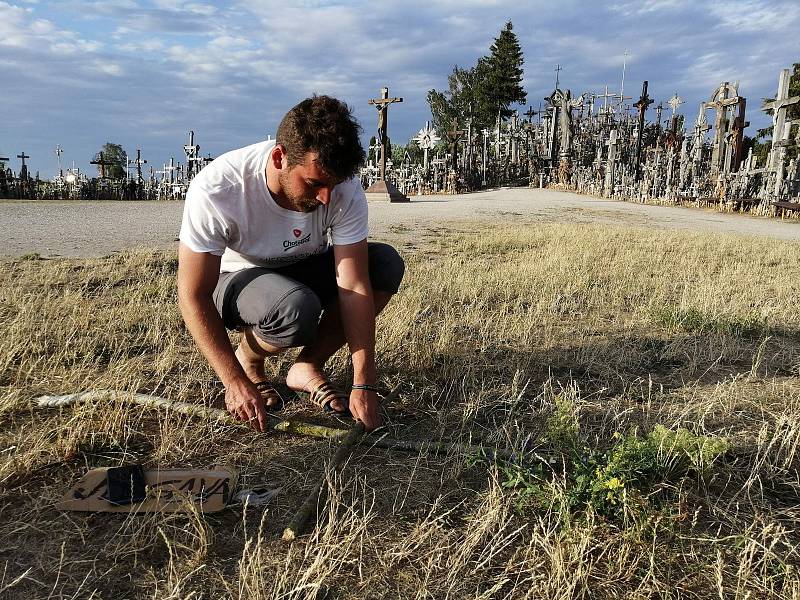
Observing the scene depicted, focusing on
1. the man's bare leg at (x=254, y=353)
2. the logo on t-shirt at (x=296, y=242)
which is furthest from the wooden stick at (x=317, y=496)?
the logo on t-shirt at (x=296, y=242)

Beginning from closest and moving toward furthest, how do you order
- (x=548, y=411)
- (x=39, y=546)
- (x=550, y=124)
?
(x=39, y=546), (x=548, y=411), (x=550, y=124)

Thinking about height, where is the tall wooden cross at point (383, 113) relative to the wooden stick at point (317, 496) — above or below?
above

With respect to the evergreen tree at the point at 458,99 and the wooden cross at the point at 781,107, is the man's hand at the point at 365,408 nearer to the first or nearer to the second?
the wooden cross at the point at 781,107

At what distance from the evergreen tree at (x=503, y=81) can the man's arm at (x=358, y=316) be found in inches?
2250

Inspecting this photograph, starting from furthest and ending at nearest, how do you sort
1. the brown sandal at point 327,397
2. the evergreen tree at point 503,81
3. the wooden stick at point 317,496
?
the evergreen tree at point 503,81 → the brown sandal at point 327,397 → the wooden stick at point 317,496

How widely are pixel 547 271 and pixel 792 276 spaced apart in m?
3.03

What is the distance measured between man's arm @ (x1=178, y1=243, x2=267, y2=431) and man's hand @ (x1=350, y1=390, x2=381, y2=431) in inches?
17.8

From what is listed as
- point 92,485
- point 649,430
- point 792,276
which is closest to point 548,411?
point 649,430

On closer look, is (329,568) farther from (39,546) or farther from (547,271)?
(547,271)

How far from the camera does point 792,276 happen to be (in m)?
7.18

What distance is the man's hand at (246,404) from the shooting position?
2.62 m

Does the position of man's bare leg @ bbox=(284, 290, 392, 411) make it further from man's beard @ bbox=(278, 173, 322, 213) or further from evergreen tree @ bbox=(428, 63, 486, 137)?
evergreen tree @ bbox=(428, 63, 486, 137)

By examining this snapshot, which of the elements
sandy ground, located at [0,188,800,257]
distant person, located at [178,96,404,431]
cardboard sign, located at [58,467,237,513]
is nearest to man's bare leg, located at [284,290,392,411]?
distant person, located at [178,96,404,431]

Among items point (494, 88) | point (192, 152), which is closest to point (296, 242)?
point (192, 152)
